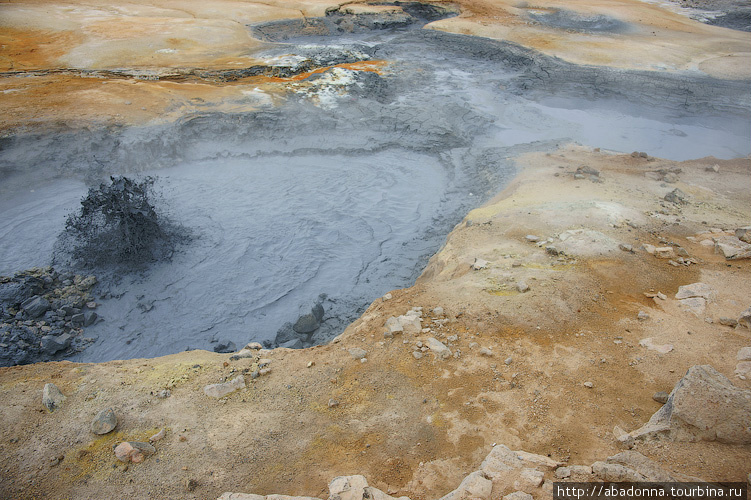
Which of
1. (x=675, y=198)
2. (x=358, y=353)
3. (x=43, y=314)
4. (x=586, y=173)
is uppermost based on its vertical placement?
(x=586, y=173)

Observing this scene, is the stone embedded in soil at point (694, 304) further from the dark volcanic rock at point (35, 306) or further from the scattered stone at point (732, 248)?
the dark volcanic rock at point (35, 306)

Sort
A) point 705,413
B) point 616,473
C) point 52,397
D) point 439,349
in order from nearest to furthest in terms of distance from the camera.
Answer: point 616,473
point 705,413
point 52,397
point 439,349

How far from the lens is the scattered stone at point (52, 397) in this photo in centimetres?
345

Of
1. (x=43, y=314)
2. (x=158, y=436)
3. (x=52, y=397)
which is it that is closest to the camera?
(x=158, y=436)

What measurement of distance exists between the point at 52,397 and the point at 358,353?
2516 millimetres

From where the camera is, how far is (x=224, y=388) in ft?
12.2

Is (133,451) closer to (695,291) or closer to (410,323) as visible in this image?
(410,323)

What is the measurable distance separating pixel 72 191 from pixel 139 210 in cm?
225

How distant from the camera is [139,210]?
7301 mm

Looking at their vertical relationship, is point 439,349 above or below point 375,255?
above

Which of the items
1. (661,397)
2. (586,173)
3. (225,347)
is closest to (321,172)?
(225,347)

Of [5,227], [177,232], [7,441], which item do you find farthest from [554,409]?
[5,227]

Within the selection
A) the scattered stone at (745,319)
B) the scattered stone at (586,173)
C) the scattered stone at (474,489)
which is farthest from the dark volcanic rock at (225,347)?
the scattered stone at (586,173)

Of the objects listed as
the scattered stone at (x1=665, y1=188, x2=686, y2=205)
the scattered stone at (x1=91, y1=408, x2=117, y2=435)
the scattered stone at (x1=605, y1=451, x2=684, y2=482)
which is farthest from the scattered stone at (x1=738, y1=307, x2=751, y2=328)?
the scattered stone at (x1=91, y1=408, x2=117, y2=435)
